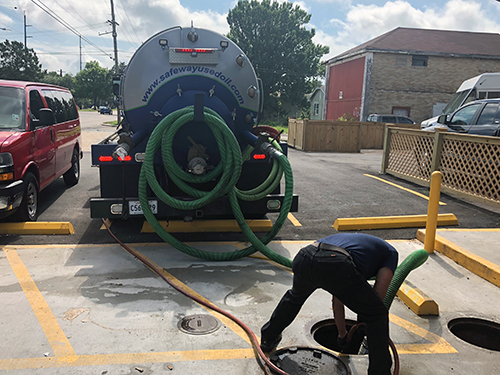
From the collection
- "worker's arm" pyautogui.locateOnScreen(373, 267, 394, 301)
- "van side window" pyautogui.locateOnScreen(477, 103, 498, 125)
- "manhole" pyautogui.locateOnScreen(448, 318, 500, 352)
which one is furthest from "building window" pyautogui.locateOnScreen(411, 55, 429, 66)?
"worker's arm" pyautogui.locateOnScreen(373, 267, 394, 301)

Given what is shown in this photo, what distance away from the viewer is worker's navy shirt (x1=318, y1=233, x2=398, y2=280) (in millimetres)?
2979

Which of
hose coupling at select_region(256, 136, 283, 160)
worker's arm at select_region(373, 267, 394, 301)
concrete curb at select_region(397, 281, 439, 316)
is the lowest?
concrete curb at select_region(397, 281, 439, 316)

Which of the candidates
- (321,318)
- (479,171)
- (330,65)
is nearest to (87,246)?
(321,318)

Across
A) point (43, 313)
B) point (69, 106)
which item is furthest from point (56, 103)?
point (43, 313)

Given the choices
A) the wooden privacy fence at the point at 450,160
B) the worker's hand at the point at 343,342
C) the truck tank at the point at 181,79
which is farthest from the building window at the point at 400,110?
the worker's hand at the point at 343,342

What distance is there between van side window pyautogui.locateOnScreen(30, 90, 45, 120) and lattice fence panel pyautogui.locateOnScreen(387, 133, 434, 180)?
8633mm

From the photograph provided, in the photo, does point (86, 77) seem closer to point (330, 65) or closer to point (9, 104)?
point (330, 65)

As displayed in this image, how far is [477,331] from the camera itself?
4199mm

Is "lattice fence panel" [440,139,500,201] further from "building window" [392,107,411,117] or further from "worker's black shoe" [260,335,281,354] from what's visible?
"building window" [392,107,411,117]

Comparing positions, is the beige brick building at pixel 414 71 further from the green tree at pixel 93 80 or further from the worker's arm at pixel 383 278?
the green tree at pixel 93 80

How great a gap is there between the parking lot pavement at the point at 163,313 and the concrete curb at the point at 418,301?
2.7 inches

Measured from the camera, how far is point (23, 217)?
653 cm

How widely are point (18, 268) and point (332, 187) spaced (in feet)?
23.5

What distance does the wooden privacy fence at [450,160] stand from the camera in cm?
866
